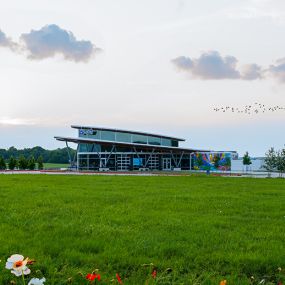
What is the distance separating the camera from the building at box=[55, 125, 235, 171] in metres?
67.8

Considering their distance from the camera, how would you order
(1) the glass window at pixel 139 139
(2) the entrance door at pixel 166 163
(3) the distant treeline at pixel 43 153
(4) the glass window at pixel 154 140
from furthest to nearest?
(3) the distant treeline at pixel 43 153
(4) the glass window at pixel 154 140
(2) the entrance door at pixel 166 163
(1) the glass window at pixel 139 139

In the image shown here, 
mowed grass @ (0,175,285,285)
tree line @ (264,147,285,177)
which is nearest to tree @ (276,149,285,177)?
tree line @ (264,147,285,177)

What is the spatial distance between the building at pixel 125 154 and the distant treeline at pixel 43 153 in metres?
34.4

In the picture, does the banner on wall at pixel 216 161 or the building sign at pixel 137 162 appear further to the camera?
the building sign at pixel 137 162

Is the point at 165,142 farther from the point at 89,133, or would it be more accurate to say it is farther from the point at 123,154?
the point at 89,133

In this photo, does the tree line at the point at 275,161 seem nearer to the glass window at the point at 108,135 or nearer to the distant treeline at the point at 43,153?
the glass window at the point at 108,135

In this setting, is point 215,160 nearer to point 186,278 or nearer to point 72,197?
point 72,197

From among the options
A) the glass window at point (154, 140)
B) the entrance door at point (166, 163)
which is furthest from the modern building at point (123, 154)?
the glass window at point (154, 140)

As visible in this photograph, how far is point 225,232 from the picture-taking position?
7.47m

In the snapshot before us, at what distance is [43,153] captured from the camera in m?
115

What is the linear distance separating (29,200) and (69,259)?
22.8ft

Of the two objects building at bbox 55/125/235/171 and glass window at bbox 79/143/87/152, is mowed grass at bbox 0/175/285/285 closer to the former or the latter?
building at bbox 55/125/235/171

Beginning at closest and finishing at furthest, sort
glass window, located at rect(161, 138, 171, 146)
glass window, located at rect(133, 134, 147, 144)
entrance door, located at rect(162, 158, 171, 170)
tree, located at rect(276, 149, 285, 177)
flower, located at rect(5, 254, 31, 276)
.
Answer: flower, located at rect(5, 254, 31, 276), tree, located at rect(276, 149, 285, 177), glass window, located at rect(133, 134, 147, 144), entrance door, located at rect(162, 158, 171, 170), glass window, located at rect(161, 138, 171, 146)

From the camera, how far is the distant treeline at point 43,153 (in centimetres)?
10872
